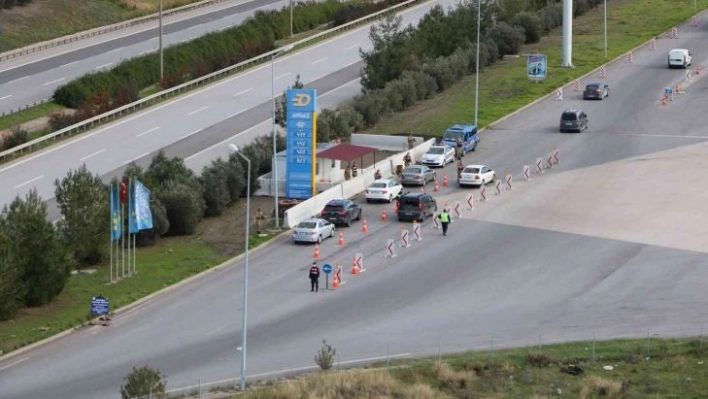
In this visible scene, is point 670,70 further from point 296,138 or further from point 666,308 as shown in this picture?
point 666,308

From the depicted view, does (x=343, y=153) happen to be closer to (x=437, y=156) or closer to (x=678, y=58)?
(x=437, y=156)

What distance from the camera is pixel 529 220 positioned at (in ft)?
212

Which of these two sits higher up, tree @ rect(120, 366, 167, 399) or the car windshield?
tree @ rect(120, 366, 167, 399)

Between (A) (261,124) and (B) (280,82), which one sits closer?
(A) (261,124)

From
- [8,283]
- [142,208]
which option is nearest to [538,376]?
[8,283]

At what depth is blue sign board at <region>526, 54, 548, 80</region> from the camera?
311 ft

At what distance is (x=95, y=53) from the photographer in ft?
360

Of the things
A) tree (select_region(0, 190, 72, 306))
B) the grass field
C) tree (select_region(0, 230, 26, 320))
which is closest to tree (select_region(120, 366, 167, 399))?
tree (select_region(0, 230, 26, 320))

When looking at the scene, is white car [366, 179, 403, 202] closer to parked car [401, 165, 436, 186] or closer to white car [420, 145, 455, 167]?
parked car [401, 165, 436, 186]

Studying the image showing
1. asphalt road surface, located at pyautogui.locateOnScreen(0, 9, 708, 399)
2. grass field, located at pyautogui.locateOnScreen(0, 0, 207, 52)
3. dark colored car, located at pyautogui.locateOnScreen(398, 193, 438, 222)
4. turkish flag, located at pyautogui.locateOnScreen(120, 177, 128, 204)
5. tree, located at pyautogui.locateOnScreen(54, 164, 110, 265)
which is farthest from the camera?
grass field, located at pyautogui.locateOnScreen(0, 0, 207, 52)

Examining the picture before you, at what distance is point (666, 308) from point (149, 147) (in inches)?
1472

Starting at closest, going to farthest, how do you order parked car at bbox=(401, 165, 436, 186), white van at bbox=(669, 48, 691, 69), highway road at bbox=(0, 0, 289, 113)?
parked car at bbox=(401, 165, 436, 186), highway road at bbox=(0, 0, 289, 113), white van at bbox=(669, 48, 691, 69)

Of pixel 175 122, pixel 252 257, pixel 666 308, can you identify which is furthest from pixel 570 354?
pixel 175 122

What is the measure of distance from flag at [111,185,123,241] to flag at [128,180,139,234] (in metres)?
0.38
